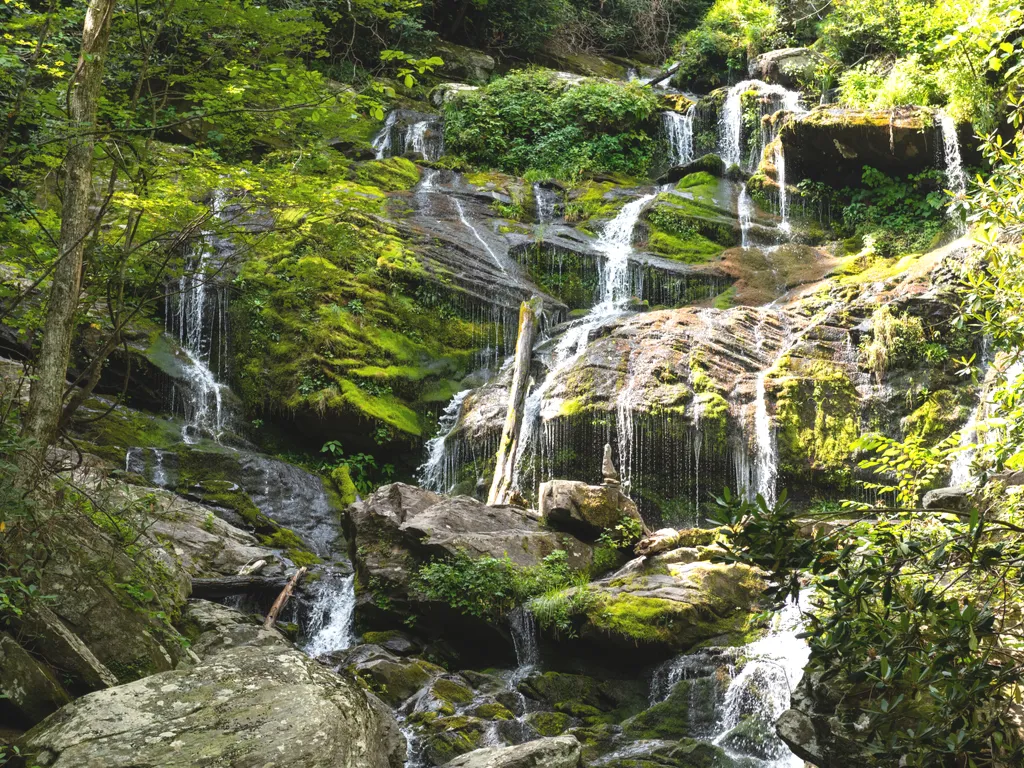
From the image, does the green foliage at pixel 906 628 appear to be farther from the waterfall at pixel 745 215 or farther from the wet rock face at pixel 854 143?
the wet rock face at pixel 854 143

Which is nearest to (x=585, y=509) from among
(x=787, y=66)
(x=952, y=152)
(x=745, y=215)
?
(x=745, y=215)

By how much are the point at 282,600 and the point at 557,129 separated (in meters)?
17.8

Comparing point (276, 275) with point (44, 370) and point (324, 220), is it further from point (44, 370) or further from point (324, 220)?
point (44, 370)

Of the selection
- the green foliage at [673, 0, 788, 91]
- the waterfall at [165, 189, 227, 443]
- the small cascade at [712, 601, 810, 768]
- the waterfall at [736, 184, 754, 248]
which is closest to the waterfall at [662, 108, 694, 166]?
the green foliage at [673, 0, 788, 91]

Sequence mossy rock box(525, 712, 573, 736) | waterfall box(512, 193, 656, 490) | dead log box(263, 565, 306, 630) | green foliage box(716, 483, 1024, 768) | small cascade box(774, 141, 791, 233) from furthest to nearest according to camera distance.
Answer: small cascade box(774, 141, 791, 233)
waterfall box(512, 193, 656, 490)
dead log box(263, 565, 306, 630)
mossy rock box(525, 712, 573, 736)
green foliage box(716, 483, 1024, 768)

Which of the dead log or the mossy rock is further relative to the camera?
the dead log

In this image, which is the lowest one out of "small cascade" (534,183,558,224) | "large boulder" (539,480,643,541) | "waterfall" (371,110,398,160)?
"large boulder" (539,480,643,541)

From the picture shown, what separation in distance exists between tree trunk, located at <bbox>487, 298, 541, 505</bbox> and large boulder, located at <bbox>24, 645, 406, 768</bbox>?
718 cm

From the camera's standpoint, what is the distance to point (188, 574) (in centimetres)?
873

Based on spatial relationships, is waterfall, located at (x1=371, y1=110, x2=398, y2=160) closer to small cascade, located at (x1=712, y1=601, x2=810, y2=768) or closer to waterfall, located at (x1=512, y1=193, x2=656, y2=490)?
waterfall, located at (x1=512, y1=193, x2=656, y2=490)

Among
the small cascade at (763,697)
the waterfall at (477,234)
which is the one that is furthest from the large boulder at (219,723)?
the waterfall at (477,234)

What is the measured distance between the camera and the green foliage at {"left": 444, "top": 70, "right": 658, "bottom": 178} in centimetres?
2305

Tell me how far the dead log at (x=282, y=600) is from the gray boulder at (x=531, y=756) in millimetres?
2794

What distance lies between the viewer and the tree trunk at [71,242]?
208 inches
